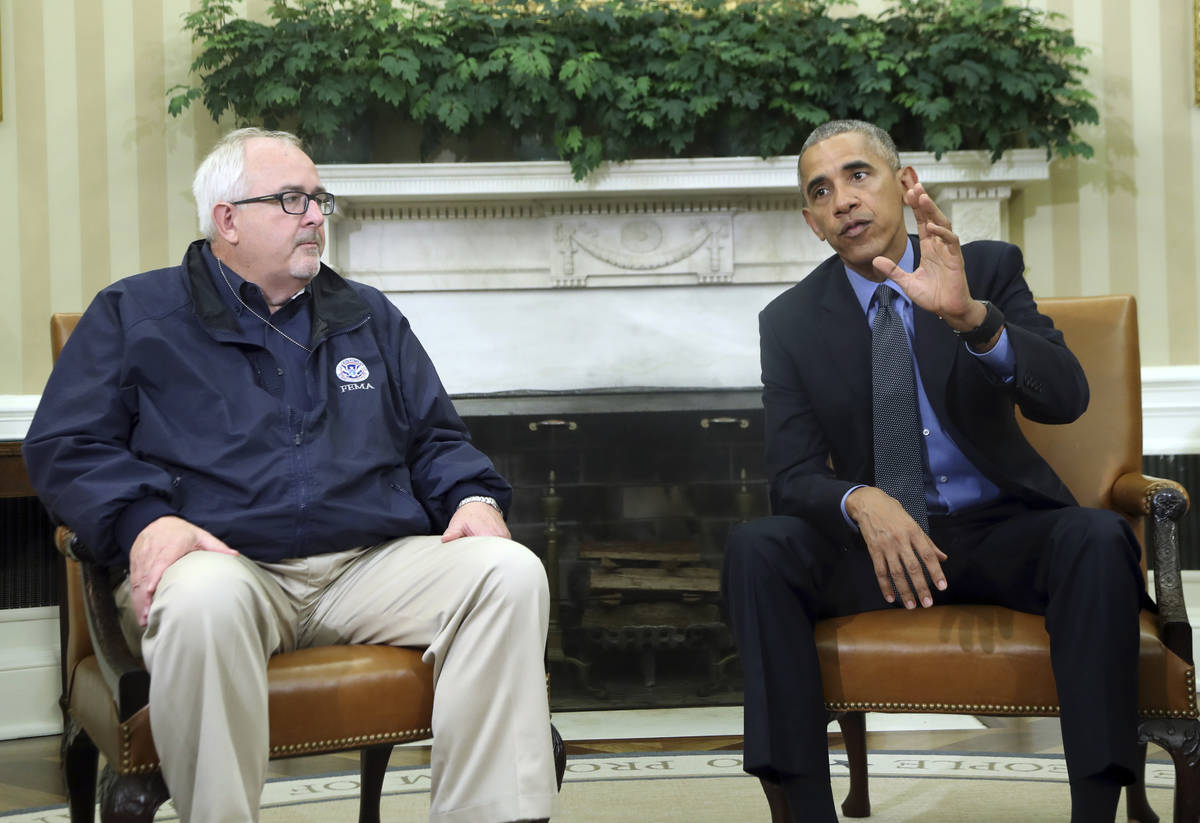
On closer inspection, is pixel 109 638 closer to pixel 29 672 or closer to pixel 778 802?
pixel 778 802

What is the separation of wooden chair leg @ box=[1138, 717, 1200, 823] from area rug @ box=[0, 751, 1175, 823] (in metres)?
0.47

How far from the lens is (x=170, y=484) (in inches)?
68.5

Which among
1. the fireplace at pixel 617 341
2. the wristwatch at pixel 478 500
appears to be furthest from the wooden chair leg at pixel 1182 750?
the fireplace at pixel 617 341

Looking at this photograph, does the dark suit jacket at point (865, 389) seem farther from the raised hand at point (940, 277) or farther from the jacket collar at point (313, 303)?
the jacket collar at point (313, 303)

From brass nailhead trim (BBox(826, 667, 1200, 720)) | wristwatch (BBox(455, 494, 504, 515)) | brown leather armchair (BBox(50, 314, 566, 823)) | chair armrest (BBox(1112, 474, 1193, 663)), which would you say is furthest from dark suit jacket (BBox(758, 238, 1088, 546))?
brown leather armchair (BBox(50, 314, 566, 823))

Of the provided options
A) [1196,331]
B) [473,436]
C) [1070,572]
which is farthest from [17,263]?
[1196,331]

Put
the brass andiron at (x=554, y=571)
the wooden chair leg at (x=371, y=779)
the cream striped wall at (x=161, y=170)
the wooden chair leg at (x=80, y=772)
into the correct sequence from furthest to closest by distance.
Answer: the cream striped wall at (x=161, y=170) < the brass andiron at (x=554, y=571) < the wooden chair leg at (x=371, y=779) < the wooden chair leg at (x=80, y=772)

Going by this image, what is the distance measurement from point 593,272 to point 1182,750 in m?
2.30

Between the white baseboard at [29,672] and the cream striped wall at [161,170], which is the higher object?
the cream striped wall at [161,170]

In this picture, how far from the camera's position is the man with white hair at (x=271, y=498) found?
151 centimetres

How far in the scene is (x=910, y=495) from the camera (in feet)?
6.37

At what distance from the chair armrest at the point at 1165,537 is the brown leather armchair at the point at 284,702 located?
0.94 meters

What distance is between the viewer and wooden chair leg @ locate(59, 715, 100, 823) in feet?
6.01

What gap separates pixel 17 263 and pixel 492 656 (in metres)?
2.63
